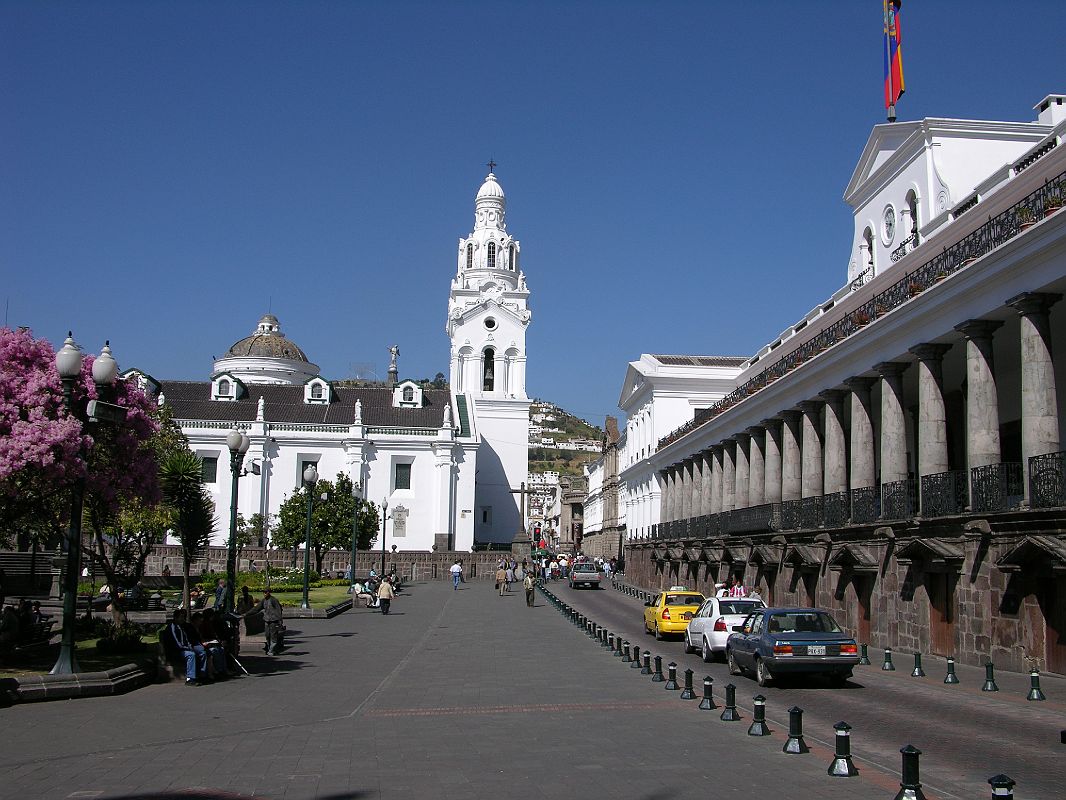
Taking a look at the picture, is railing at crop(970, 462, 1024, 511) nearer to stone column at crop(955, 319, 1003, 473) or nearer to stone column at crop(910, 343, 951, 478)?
stone column at crop(955, 319, 1003, 473)

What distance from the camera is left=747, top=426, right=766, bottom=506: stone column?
41.4m

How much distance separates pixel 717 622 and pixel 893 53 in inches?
980

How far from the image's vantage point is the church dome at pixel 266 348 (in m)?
98.1

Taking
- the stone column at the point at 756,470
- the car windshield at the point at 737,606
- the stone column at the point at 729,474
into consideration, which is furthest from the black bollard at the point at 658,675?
the stone column at the point at 729,474

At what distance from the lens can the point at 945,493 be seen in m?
22.7

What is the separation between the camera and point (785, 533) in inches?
1329

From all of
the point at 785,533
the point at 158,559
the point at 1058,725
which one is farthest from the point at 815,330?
the point at 158,559

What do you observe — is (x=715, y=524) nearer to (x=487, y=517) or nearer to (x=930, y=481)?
(x=930, y=481)

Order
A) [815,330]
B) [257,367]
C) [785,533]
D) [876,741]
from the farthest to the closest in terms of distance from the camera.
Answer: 1. [257,367]
2. [815,330]
3. [785,533]
4. [876,741]

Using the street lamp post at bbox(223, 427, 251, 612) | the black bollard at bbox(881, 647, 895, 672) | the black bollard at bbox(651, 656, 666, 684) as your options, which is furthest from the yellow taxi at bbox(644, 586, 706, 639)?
the street lamp post at bbox(223, 427, 251, 612)

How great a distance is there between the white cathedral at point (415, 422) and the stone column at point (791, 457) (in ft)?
135

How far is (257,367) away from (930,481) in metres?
80.7

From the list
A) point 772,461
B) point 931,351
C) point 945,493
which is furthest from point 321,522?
point 945,493

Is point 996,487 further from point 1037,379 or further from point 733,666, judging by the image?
point 733,666
